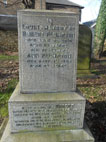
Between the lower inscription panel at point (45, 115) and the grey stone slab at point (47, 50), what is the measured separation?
0.85 ft

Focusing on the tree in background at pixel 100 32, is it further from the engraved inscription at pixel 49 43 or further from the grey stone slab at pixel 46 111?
the grey stone slab at pixel 46 111

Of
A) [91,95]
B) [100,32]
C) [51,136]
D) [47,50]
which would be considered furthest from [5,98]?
[100,32]

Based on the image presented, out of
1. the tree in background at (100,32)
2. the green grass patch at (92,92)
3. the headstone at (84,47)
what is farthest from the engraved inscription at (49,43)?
the tree in background at (100,32)

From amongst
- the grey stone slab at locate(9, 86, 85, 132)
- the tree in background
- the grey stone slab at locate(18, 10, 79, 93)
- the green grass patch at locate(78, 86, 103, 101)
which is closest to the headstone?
the green grass patch at locate(78, 86, 103, 101)

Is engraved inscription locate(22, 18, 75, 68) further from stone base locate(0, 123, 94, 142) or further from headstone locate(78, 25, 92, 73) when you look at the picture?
headstone locate(78, 25, 92, 73)

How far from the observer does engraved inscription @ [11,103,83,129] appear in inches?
83.1

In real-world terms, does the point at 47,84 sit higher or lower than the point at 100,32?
lower

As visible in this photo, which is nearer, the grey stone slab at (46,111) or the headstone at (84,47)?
the grey stone slab at (46,111)

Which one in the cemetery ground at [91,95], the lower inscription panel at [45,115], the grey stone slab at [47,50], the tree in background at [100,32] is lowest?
the cemetery ground at [91,95]

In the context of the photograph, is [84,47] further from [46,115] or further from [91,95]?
[46,115]

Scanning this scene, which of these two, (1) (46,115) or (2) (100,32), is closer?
(1) (46,115)

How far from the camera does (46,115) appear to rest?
2189 millimetres

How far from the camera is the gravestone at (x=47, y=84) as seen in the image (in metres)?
2.01

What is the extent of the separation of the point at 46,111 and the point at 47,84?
1.44 ft
